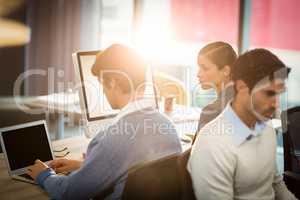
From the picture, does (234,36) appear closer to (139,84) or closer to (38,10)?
(38,10)

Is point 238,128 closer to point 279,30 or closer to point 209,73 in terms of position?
point 209,73

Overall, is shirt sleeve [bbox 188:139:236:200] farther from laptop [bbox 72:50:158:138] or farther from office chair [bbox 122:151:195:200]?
laptop [bbox 72:50:158:138]

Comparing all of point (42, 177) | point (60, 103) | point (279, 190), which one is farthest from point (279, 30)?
point (42, 177)

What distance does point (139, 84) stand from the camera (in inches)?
74.0

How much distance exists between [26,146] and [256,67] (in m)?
1.14

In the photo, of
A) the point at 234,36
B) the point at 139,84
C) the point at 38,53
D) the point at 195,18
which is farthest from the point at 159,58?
the point at 139,84

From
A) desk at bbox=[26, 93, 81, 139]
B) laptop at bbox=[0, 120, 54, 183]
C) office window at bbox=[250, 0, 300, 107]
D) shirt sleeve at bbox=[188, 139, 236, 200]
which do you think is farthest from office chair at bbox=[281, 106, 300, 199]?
office window at bbox=[250, 0, 300, 107]

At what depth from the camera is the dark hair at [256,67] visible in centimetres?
171

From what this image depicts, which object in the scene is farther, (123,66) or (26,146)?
(26,146)

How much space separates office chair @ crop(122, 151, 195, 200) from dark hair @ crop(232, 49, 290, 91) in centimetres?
36

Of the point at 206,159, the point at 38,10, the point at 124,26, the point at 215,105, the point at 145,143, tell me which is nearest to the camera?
the point at 206,159

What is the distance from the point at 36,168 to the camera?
211 cm

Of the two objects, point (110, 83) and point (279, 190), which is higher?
point (110, 83)

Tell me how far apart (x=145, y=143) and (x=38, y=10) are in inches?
191
